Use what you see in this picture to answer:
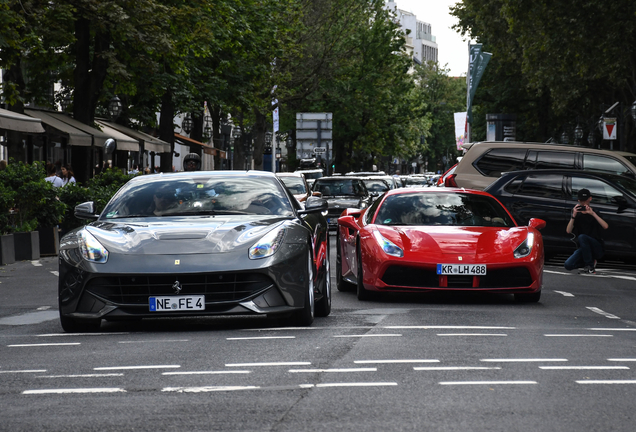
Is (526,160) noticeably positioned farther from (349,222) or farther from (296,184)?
(296,184)

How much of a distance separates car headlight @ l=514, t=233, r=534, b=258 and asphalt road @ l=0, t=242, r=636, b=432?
82cm

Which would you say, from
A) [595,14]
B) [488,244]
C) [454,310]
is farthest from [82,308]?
[595,14]

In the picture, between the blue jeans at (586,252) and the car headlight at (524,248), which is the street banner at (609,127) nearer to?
the blue jeans at (586,252)

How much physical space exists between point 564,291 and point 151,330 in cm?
668

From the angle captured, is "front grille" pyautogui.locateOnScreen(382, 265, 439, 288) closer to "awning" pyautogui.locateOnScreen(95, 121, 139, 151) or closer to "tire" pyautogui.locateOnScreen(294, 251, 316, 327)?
"tire" pyautogui.locateOnScreen(294, 251, 316, 327)

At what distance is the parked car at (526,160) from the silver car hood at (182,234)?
1272 centimetres

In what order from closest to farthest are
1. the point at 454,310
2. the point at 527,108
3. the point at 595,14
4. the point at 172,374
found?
the point at 172,374 < the point at 454,310 < the point at 595,14 < the point at 527,108

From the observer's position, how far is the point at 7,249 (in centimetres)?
2008

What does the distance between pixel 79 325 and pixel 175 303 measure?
986 mm

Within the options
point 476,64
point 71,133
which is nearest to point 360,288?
point 71,133

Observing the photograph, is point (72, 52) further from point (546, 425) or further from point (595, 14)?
point (546, 425)

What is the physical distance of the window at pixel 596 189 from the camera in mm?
19484

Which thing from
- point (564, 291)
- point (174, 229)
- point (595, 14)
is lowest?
point (564, 291)

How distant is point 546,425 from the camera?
5.75 meters
